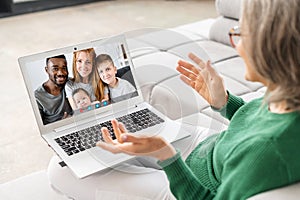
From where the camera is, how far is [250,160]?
901mm

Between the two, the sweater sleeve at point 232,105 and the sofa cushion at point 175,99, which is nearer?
the sweater sleeve at point 232,105

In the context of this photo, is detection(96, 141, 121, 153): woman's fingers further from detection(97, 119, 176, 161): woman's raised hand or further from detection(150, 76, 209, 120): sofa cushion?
detection(150, 76, 209, 120): sofa cushion

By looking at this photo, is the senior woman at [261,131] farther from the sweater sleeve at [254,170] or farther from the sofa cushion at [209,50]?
the sofa cushion at [209,50]

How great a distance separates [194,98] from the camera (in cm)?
173

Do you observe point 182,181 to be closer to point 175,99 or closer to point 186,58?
point 175,99

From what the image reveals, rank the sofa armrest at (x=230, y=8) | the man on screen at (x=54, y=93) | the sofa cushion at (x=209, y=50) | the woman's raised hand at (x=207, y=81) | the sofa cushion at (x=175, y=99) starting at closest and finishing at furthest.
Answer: the woman's raised hand at (x=207, y=81) < the man on screen at (x=54, y=93) < the sofa cushion at (x=175, y=99) < the sofa cushion at (x=209, y=50) < the sofa armrest at (x=230, y=8)

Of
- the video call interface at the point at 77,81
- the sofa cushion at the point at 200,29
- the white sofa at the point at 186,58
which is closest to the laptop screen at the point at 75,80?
the video call interface at the point at 77,81

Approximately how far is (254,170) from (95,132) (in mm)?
605

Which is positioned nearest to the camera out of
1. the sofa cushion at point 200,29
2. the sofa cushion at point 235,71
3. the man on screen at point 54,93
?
the man on screen at point 54,93

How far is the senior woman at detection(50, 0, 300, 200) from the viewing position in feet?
2.69

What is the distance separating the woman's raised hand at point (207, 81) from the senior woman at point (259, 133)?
0.15m

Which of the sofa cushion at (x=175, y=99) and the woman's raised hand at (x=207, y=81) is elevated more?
the woman's raised hand at (x=207, y=81)

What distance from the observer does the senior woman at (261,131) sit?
0.82 meters

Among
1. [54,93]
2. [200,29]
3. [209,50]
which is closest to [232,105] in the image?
[54,93]
